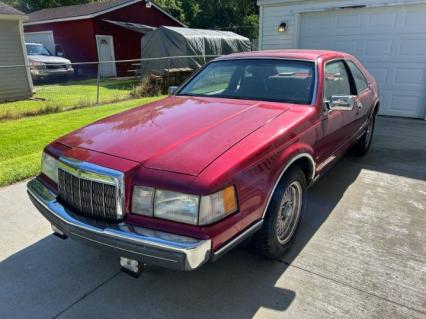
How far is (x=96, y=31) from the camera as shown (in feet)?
66.1

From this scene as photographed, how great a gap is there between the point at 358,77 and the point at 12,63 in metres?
11.9

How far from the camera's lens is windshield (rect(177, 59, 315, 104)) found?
3.52 m

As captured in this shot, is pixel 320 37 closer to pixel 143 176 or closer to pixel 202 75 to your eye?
pixel 202 75

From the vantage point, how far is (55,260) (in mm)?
3014

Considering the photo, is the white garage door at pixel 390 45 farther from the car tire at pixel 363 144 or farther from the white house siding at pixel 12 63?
the white house siding at pixel 12 63

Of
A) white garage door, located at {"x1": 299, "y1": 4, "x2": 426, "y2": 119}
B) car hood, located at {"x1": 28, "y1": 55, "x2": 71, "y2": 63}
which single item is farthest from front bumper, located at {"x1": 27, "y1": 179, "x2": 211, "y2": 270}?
car hood, located at {"x1": 28, "y1": 55, "x2": 71, "y2": 63}

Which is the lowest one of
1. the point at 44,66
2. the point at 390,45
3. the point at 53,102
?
the point at 53,102

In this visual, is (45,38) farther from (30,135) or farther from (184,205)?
(184,205)

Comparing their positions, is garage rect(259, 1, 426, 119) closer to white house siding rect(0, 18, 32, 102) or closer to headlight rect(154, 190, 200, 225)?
headlight rect(154, 190, 200, 225)

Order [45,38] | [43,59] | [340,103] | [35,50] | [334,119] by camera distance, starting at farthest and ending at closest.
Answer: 1. [45,38]
2. [35,50]
3. [43,59]
4. [334,119]
5. [340,103]

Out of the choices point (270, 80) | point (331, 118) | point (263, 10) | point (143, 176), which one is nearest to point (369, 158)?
point (331, 118)

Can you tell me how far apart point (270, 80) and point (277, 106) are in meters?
0.52

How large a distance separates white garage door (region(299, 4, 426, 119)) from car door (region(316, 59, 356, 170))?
4.47m

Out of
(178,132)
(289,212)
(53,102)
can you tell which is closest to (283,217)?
(289,212)
